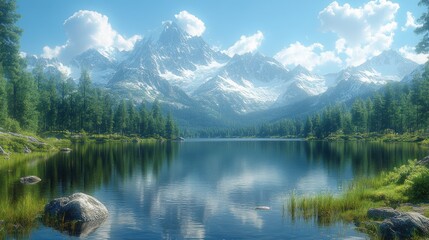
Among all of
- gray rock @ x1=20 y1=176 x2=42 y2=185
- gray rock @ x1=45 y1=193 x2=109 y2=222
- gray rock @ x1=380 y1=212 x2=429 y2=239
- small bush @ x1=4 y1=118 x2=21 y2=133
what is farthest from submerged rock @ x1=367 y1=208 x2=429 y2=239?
small bush @ x1=4 y1=118 x2=21 y2=133

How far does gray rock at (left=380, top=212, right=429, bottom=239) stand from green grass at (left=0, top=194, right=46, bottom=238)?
20703 millimetres

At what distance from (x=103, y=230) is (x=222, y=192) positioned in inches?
696

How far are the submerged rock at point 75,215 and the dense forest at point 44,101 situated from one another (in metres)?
56.2

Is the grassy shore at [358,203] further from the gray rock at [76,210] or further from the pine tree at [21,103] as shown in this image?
the pine tree at [21,103]

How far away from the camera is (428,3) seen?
4397 cm

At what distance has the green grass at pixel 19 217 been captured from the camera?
77.2 feet

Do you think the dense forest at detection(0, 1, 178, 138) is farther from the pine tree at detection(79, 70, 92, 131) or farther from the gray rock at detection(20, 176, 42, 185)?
the gray rock at detection(20, 176, 42, 185)

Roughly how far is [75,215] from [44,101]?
118103 millimetres

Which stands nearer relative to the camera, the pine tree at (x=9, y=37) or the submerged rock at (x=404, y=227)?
the submerged rock at (x=404, y=227)

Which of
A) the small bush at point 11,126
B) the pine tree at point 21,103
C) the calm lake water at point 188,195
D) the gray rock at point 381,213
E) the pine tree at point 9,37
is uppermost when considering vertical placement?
the pine tree at point 9,37

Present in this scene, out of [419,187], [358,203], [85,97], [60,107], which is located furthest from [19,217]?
[85,97]

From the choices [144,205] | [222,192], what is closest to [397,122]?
[222,192]

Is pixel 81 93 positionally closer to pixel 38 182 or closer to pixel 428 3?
pixel 38 182

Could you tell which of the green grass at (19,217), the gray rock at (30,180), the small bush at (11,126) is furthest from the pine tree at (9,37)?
the green grass at (19,217)
